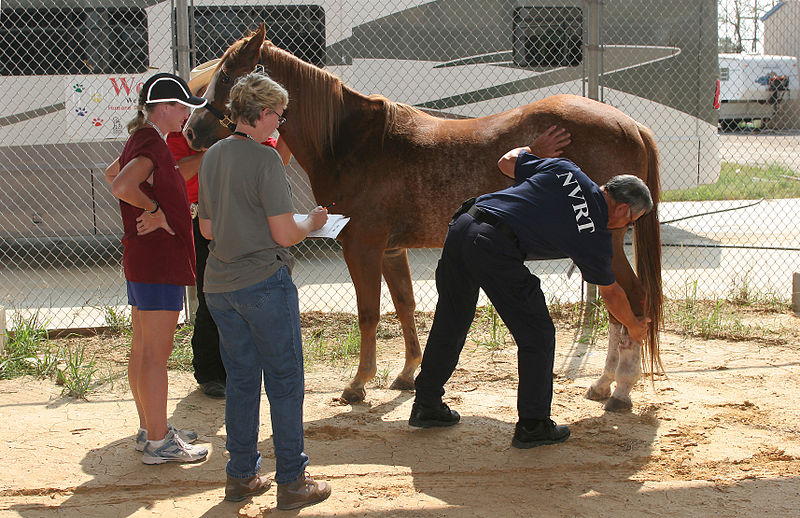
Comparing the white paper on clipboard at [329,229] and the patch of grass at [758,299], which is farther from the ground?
the white paper on clipboard at [329,229]

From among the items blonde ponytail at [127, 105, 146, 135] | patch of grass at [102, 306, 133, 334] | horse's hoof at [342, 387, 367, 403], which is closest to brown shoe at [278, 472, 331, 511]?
horse's hoof at [342, 387, 367, 403]

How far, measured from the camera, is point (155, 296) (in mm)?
3375

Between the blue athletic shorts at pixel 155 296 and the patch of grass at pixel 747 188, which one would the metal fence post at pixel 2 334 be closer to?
the blue athletic shorts at pixel 155 296

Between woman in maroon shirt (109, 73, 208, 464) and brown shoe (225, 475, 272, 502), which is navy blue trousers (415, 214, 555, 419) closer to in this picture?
brown shoe (225, 475, 272, 502)

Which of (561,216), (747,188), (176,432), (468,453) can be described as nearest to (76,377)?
(176,432)

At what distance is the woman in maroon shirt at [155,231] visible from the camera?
3.33 m

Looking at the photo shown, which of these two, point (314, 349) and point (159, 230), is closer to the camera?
point (159, 230)

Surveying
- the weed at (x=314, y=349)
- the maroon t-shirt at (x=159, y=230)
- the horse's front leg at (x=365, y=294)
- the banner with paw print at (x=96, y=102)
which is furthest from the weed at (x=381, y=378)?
the banner with paw print at (x=96, y=102)

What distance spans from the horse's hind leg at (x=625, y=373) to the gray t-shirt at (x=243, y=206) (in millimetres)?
2284

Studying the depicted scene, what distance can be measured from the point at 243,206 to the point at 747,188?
12.8 m

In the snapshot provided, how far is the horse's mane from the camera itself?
14.5ft

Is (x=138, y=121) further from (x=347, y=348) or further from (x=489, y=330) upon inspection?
(x=489, y=330)

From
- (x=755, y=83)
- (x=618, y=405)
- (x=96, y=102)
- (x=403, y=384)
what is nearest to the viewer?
(x=618, y=405)

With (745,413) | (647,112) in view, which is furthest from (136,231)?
(647,112)
